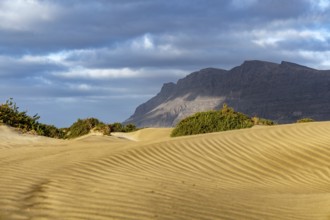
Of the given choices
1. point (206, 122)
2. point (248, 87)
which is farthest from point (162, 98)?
point (206, 122)

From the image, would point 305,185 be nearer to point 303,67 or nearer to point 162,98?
point 303,67

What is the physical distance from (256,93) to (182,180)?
132 meters

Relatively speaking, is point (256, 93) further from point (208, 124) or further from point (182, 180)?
point (182, 180)

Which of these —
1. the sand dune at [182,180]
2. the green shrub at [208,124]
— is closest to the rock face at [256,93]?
the green shrub at [208,124]

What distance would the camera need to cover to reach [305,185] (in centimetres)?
1030

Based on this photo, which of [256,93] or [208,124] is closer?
[208,124]

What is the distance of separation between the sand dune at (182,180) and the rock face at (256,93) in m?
102

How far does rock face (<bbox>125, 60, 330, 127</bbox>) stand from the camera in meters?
121

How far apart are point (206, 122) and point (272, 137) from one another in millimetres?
8353

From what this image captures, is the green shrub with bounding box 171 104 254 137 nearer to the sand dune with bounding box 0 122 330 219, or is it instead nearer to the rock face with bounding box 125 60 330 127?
the sand dune with bounding box 0 122 330 219

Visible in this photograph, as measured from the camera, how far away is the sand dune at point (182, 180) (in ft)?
21.1

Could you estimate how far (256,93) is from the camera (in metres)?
138

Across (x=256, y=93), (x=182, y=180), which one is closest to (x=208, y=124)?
(x=182, y=180)

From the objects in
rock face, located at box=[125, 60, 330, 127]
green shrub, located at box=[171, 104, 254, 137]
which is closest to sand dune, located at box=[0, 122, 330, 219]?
green shrub, located at box=[171, 104, 254, 137]
